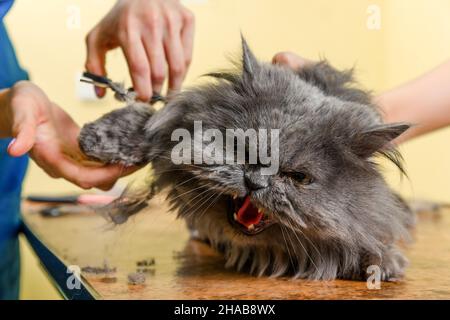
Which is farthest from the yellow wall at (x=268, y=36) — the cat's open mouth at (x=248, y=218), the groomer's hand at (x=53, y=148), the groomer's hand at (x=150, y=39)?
the cat's open mouth at (x=248, y=218)

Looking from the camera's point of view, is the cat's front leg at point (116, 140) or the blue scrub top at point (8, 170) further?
the blue scrub top at point (8, 170)

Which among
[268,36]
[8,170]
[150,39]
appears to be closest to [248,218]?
[150,39]

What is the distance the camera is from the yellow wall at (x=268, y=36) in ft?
8.02

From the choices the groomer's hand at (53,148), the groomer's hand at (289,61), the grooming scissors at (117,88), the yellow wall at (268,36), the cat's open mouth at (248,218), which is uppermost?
the yellow wall at (268,36)

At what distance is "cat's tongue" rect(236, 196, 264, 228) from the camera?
3.63 ft

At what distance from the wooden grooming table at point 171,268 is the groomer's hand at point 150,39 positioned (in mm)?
379

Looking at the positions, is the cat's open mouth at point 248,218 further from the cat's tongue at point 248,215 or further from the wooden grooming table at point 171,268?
the wooden grooming table at point 171,268

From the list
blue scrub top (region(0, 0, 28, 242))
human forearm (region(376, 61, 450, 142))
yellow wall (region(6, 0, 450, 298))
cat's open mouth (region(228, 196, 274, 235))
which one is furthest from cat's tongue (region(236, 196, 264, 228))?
yellow wall (region(6, 0, 450, 298))

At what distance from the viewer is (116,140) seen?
1.24m

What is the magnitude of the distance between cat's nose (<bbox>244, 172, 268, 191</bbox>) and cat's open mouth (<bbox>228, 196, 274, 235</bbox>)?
0.26 feet

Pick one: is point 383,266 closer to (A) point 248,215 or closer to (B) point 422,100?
(A) point 248,215

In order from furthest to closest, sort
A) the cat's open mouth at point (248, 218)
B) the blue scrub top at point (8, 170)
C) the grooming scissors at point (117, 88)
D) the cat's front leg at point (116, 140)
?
the blue scrub top at point (8, 170) → the grooming scissors at point (117, 88) → the cat's front leg at point (116, 140) → the cat's open mouth at point (248, 218)

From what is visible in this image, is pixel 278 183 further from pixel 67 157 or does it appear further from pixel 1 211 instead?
pixel 1 211

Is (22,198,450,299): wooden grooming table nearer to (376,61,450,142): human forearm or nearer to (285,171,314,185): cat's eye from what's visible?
(285,171,314,185): cat's eye
